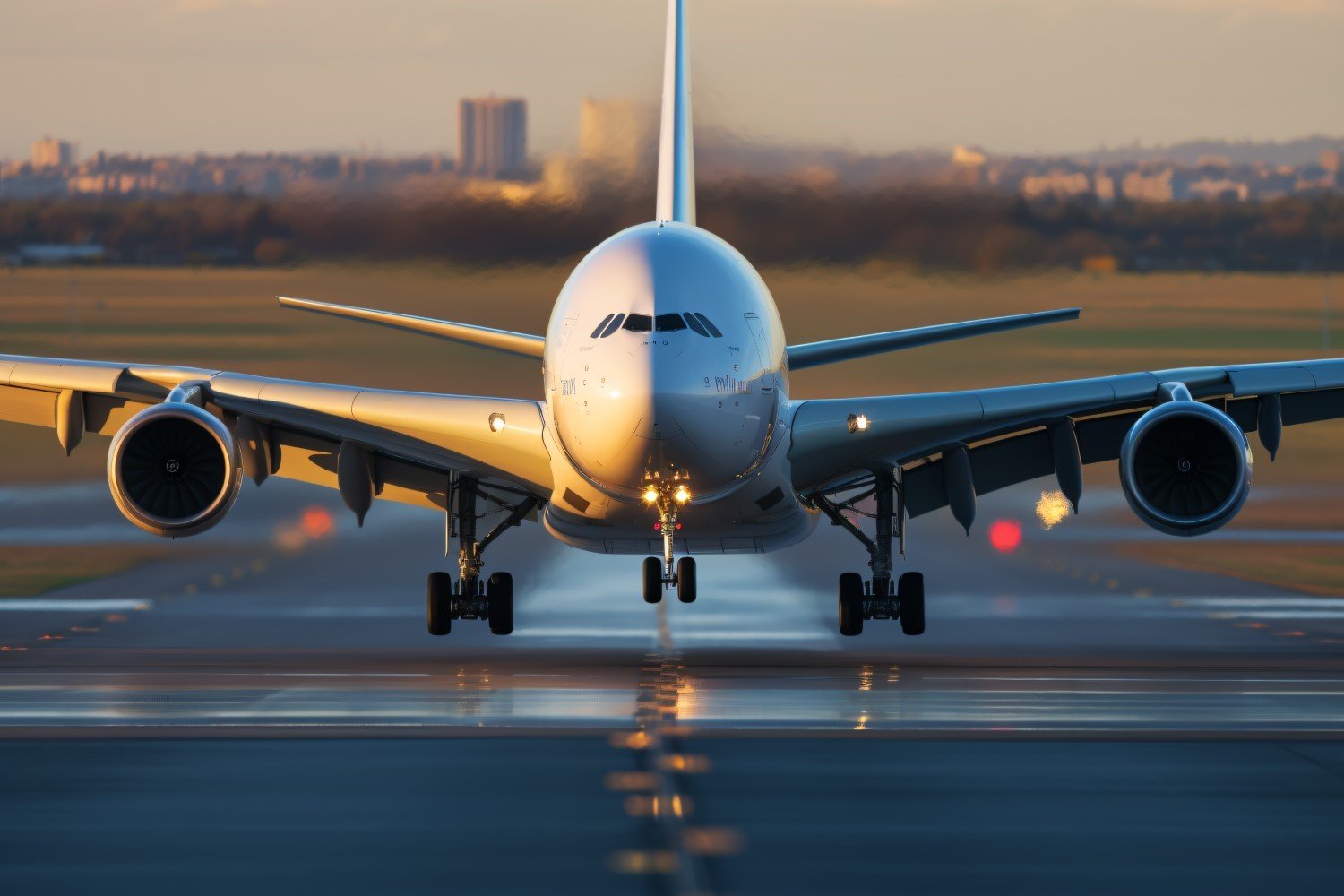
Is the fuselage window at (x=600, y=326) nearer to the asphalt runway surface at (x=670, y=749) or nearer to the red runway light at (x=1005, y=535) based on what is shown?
the asphalt runway surface at (x=670, y=749)

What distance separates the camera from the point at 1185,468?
26312 mm

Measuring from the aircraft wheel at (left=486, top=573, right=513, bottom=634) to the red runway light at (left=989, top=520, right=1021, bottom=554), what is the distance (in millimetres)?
16520

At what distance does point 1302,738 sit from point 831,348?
11290mm

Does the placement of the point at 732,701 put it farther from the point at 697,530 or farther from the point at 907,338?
the point at 907,338

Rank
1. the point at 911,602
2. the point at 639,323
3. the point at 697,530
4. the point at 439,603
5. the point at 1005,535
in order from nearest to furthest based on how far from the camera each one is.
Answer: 1. the point at 639,323
2. the point at 697,530
3. the point at 439,603
4. the point at 911,602
5. the point at 1005,535

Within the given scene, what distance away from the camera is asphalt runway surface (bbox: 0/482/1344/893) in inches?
494

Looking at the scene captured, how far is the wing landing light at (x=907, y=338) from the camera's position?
27.3 metres

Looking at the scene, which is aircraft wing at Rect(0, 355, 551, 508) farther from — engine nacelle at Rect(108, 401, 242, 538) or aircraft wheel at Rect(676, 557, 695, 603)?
aircraft wheel at Rect(676, 557, 695, 603)

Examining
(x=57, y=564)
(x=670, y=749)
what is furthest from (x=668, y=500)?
(x=57, y=564)

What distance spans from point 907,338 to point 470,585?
6758 millimetres

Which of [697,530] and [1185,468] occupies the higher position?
[1185,468]

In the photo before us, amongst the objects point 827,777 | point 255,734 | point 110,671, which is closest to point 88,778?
point 255,734

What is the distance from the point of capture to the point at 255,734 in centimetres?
1775

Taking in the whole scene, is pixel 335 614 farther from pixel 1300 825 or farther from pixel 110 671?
pixel 1300 825
